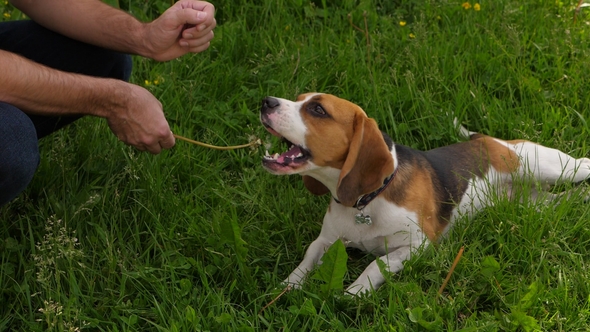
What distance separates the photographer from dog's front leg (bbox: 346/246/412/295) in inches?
145

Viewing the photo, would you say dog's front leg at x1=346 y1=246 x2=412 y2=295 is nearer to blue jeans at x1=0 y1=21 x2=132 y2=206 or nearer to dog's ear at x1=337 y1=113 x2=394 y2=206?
dog's ear at x1=337 y1=113 x2=394 y2=206

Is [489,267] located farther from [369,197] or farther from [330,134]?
[330,134]

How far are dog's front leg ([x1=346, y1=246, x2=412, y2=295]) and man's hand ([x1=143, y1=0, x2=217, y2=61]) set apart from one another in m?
1.39

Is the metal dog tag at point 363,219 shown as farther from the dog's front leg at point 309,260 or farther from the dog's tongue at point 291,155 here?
the dog's tongue at point 291,155

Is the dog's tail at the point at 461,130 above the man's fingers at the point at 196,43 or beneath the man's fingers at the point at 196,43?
beneath

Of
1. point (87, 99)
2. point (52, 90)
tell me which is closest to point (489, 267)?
point (87, 99)

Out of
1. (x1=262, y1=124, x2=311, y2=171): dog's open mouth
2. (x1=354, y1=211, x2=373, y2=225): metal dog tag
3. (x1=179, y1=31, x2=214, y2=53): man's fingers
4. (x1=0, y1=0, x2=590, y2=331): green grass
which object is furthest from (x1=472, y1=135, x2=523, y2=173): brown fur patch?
(x1=179, y1=31, x2=214, y2=53): man's fingers

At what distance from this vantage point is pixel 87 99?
3.69 metres

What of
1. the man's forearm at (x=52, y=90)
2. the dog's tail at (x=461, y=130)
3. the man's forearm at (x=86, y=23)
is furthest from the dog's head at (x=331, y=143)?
the dog's tail at (x=461, y=130)

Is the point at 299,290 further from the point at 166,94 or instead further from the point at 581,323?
the point at 166,94

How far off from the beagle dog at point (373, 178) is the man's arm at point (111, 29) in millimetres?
636

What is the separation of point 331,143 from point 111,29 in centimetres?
133

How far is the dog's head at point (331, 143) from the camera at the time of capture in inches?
146

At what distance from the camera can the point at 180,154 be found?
4.60 m
